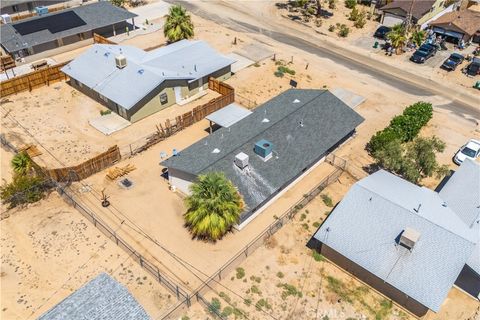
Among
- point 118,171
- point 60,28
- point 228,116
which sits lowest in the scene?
point 118,171

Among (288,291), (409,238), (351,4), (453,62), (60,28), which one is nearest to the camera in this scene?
(409,238)

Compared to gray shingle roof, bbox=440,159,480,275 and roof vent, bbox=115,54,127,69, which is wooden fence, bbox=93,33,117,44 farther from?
gray shingle roof, bbox=440,159,480,275

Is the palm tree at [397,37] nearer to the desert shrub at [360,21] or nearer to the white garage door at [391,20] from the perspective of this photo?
the white garage door at [391,20]

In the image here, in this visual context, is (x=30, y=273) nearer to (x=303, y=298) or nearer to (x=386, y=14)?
(x=303, y=298)

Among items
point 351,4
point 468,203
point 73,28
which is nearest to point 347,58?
point 351,4

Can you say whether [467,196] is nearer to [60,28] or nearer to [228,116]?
[228,116]

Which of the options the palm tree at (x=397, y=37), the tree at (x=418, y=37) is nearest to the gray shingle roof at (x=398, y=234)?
the palm tree at (x=397, y=37)

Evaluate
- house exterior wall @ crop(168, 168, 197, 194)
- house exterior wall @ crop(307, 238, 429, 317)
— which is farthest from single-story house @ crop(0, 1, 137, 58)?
house exterior wall @ crop(307, 238, 429, 317)
